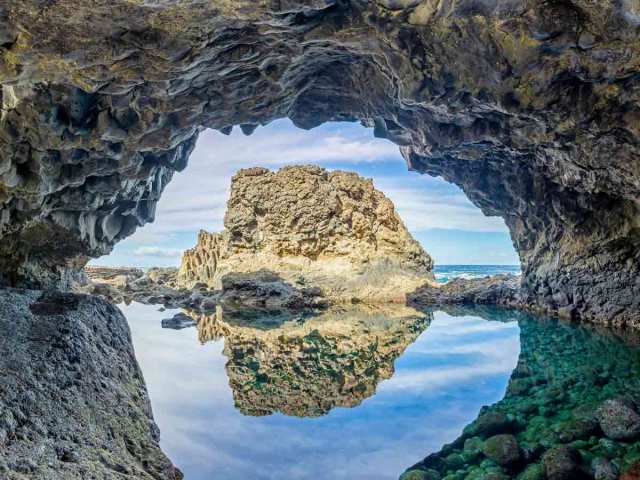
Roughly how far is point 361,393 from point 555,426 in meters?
3.77

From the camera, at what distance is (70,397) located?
495cm

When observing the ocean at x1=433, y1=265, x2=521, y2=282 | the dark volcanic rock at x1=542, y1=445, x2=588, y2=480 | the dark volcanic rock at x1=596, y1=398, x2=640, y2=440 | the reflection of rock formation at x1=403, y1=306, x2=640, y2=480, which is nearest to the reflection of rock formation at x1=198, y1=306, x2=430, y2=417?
the reflection of rock formation at x1=403, y1=306, x2=640, y2=480

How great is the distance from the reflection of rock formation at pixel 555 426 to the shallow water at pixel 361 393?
0.21 feet

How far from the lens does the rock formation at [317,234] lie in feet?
97.7

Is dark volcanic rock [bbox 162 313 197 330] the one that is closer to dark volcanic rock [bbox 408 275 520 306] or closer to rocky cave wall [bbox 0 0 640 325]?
rocky cave wall [bbox 0 0 640 325]

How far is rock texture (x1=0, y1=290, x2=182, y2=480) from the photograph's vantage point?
12.9ft

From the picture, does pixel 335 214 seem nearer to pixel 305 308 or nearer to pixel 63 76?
pixel 305 308

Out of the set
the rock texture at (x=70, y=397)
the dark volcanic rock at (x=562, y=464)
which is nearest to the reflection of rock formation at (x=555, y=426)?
the dark volcanic rock at (x=562, y=464)

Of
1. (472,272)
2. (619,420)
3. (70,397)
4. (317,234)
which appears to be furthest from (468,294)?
(472,272)

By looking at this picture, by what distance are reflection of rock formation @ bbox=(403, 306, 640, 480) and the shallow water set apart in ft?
0.21

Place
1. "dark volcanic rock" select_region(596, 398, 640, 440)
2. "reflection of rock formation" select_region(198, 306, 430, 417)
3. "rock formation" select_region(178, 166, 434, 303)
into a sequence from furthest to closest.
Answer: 1. "rock formation" select_region(178, 166, 434, 303)
2. "reflection of rock formation" select_region(198, 306, 430, 417)
3. "dark volcanic rock" select_region(596, 398, 640, 440)

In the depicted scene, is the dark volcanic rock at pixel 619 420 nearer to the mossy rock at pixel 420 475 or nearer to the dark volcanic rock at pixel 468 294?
the mossy rock at pixel 420 475

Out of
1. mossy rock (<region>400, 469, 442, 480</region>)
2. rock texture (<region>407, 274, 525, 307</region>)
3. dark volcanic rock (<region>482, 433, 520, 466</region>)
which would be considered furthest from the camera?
rock texture (<region>407, 274, 525, 307</region>)

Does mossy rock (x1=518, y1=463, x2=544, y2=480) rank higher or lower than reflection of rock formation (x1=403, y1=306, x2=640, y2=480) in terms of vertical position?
lower
